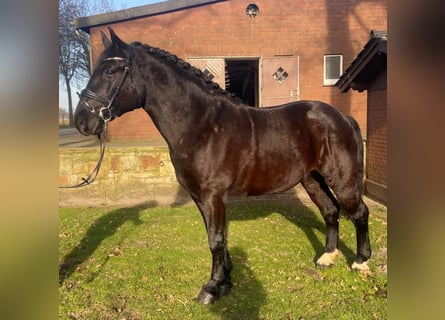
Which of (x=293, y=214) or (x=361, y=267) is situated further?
(x=293, y=214)

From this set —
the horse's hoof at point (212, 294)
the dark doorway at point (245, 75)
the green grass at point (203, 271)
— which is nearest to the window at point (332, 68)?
the dark doorway at point (245, 75)

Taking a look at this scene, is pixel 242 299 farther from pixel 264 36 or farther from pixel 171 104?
pixel 264 36

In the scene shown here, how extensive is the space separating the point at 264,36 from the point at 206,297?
1013 cm

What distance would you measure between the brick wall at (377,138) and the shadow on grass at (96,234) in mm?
4767

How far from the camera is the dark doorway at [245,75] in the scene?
12742 millimetres

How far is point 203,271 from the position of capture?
3.75 meters

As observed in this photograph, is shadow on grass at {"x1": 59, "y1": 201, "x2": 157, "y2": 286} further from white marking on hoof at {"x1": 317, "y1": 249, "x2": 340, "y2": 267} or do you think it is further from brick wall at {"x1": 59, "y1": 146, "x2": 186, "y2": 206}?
white marking on hoof at {"x1": 317, "y1": 249, "x2": 340, "y2": 267}

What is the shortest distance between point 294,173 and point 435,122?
2.86 m

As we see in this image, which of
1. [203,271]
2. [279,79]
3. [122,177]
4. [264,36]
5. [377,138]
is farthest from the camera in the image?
[279,79]

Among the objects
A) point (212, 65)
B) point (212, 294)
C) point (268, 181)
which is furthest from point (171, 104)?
point (212, 65)

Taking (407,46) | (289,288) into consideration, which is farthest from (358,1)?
(407,46)

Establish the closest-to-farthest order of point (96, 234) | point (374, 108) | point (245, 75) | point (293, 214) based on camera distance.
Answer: point (96, 234) → point (293, 214) → point (374, 108) → point (245, 75)

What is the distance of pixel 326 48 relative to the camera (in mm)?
11594

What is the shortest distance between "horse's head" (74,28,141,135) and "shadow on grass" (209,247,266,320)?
1903 millimetres
